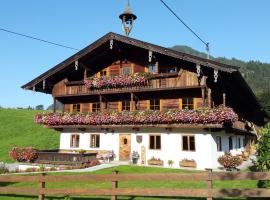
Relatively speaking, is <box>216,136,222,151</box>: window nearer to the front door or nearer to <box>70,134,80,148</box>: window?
the front door

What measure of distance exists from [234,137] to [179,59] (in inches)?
434

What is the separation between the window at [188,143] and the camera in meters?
25.4

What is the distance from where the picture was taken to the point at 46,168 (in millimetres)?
24969

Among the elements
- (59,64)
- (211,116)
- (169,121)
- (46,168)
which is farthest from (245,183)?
(59,64)

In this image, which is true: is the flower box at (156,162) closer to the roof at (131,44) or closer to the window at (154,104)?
the window at (154,104)

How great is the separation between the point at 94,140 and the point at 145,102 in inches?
235

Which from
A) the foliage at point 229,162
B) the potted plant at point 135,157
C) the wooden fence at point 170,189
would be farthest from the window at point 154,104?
the wooden fence at point 170,189

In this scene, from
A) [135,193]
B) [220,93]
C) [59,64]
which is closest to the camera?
[135,193]

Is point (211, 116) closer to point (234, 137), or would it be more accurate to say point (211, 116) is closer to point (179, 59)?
point (179, 59)

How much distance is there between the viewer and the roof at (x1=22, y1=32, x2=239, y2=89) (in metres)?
23.6

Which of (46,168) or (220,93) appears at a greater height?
(220,93)

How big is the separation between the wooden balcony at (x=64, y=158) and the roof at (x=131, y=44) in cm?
786

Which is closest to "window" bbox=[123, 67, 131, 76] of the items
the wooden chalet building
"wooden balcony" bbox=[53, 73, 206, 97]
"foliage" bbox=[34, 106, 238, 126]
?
the wooden chalet building

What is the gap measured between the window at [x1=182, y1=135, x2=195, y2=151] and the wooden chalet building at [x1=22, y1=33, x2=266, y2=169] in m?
0.08
